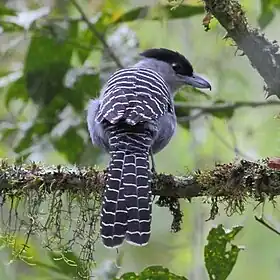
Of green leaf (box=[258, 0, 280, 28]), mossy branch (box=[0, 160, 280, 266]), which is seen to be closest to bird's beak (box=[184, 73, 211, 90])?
green leaf (box=[258, 0, 280, 28])

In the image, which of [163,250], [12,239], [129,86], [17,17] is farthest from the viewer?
[163,250]

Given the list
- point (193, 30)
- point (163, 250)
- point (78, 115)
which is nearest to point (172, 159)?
point (163, 250)

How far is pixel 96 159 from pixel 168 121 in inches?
25.0

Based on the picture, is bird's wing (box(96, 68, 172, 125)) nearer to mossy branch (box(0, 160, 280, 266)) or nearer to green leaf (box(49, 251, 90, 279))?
mossy branch (box(0, 160, 280, 266))

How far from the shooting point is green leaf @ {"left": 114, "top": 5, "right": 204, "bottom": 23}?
429cm

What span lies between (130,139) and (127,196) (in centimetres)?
43

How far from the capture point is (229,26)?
254cm

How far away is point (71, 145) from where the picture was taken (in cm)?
440

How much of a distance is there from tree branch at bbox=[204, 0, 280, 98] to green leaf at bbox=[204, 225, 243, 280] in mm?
553

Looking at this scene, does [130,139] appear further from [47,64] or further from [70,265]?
[47,64]

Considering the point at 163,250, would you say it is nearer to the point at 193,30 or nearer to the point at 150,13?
the point at 193,30

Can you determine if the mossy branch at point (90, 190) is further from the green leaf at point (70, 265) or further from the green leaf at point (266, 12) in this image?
the green leaf at point (266, 12)

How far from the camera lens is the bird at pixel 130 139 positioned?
2936 mm

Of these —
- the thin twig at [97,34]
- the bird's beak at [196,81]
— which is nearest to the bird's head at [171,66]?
the bird's beak at [196,81]
